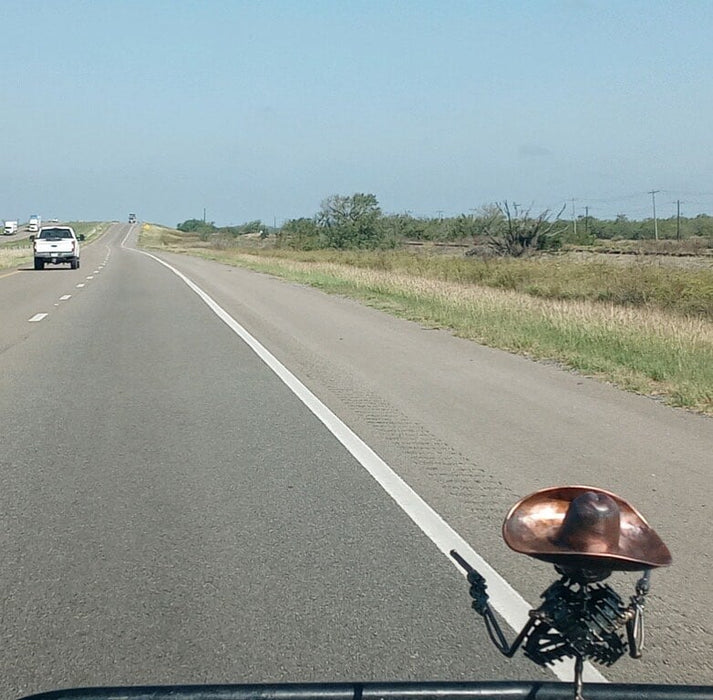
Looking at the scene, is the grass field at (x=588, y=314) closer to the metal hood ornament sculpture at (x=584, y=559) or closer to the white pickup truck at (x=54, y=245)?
the metal hood ornament sculpture at (x=584, y=559)

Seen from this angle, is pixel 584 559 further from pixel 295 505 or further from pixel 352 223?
pixel 352 223

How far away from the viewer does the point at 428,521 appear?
6.74 meters

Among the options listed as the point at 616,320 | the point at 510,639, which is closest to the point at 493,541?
the point at 510,639

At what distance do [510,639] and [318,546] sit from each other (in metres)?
1.76

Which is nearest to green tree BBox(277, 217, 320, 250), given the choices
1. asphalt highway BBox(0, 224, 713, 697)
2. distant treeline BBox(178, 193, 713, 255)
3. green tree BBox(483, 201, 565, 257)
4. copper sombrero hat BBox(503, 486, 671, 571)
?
distant treeline BBox(178, 193, 713, 255)

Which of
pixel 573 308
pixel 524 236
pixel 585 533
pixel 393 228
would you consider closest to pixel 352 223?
pixel 393 228

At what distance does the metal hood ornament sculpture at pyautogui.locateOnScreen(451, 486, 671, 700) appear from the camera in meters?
2.14

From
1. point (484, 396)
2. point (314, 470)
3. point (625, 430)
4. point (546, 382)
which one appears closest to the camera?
point (314, 470)

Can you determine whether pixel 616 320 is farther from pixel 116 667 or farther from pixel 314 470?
pixel 116 667

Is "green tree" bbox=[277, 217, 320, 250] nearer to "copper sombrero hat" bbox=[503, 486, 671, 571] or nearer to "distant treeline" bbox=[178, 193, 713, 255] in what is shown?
"distant treeline" bbox=[178, 193, 713, 255]

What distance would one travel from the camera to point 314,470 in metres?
8.28

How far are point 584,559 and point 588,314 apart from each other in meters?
19.2

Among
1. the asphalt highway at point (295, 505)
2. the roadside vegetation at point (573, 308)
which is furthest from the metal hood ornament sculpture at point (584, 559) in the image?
the roadside vegetation at point (573, 308)

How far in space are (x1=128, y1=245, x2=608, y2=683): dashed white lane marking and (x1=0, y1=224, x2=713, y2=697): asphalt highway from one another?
0.20 feet
